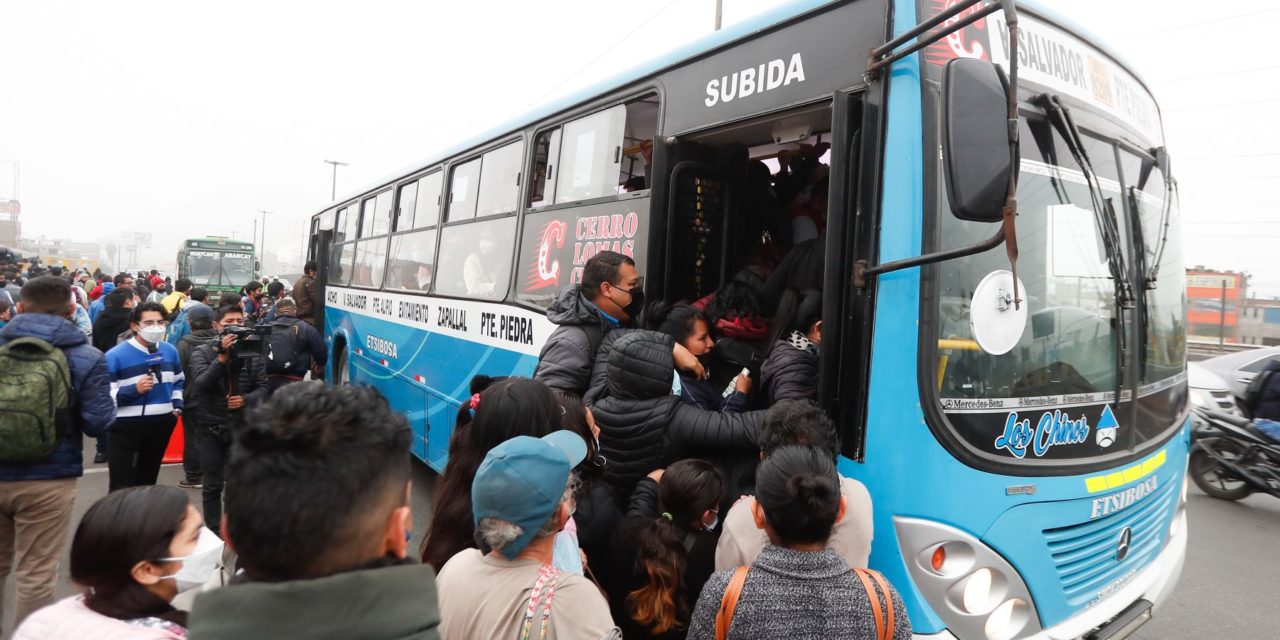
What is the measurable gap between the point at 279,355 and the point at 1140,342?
20.2 ft

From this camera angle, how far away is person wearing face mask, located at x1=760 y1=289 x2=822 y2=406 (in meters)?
2.86

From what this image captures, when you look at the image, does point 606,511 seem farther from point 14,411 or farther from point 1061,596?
point 14,411

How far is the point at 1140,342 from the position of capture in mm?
2969

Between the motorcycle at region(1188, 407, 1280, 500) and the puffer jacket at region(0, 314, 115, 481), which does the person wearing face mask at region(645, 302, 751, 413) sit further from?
the motorcycle at region(1188, 407, 1280, 500)

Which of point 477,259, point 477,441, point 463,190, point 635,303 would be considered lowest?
point 477,441

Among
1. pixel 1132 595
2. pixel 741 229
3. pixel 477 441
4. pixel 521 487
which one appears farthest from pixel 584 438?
pixel 1132 595

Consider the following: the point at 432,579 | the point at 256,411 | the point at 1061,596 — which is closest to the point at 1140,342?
the point at 1061,596

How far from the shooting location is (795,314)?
3180 millimetres

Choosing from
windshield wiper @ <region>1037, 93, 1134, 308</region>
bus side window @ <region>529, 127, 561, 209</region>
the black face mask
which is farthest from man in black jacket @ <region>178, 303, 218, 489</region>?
windshield wiper @ <region>1037, 93, 1134, 308</region>

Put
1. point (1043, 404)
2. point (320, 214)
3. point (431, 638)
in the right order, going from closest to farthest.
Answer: point (431, 638)
point (1043, 404)
point (320, 214)

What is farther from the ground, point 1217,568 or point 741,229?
point 741,229

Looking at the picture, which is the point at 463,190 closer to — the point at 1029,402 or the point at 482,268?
the point at 482,268

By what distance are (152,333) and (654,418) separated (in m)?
3.74

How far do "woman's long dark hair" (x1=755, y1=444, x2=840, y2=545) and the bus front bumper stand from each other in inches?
32.3
